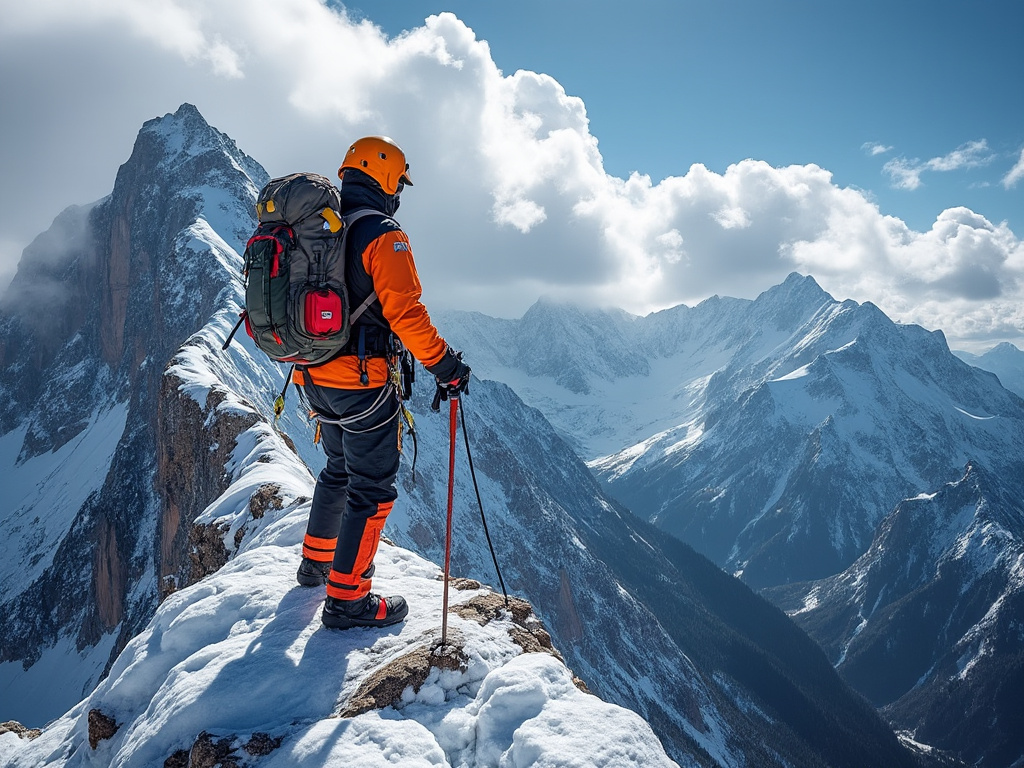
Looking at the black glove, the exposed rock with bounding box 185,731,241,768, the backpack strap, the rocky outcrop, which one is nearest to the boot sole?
the exposed rock with bounding box 185,731,241,768

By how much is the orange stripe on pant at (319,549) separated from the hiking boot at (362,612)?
2.67ft

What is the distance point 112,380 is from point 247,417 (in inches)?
4306

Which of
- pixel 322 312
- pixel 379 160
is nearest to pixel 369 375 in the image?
pixel 322 312

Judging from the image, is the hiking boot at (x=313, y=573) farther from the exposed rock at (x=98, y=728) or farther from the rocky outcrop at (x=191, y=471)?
the rocky outcrop at (x=191, y=471)

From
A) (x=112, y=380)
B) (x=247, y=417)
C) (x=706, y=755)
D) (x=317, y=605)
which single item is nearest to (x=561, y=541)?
(x=706, y=755)

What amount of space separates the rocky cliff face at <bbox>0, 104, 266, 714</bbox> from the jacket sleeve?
15298 millimetres

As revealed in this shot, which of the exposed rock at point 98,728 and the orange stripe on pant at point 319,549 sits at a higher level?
the orange stripe on pant at point 319,549

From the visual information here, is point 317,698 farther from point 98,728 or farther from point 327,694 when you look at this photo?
point 98,728

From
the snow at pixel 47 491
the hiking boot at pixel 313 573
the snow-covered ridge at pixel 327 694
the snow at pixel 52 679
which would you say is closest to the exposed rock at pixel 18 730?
the snow-covered ridge at pixel 327 694

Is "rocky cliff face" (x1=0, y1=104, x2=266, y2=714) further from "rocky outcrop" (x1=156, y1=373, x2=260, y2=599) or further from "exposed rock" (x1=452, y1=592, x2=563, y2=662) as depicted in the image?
"exposed rock" (x1=452, y1=592, x2=563, y2=662)

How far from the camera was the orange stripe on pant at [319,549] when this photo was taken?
7703 millimetres

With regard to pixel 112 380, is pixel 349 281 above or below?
below

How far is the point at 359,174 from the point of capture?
273 inches

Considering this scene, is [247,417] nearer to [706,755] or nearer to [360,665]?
[360,665]
